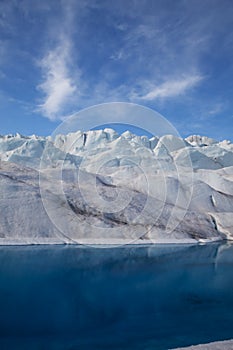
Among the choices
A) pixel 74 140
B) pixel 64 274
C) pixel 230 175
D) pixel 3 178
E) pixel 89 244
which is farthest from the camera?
pixel 74 140

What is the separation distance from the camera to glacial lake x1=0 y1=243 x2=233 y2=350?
1312 cm

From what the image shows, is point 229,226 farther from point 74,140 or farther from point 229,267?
point 74,140

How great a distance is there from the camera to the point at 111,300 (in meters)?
18.3

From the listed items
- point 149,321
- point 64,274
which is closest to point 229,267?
point 64,274

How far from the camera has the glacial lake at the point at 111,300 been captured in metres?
13.1

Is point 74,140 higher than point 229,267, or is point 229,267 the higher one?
point 74,140

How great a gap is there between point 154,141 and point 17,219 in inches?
3957

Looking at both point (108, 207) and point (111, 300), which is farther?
point (108, 207)

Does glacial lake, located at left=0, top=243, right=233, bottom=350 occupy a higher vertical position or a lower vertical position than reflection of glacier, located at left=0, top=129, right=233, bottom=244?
lower

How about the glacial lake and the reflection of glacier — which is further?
the reflection of glacier

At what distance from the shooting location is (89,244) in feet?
121

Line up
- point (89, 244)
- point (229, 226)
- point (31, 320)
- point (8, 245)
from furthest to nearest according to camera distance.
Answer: point (229, 226), point (89, 244), point (8, 245), point (31, 320)

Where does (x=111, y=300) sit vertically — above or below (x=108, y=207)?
below

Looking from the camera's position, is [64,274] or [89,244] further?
[89,244]
